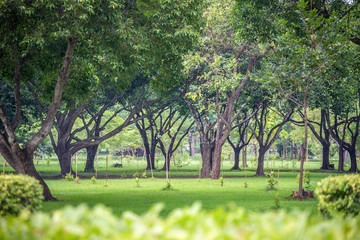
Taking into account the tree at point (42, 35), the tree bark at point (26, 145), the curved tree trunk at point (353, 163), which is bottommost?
the curved tree trunk at point (353, 163)

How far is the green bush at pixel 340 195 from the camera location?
21.7 ft

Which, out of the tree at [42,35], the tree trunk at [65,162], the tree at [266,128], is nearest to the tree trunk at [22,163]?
the tree at [42,35]

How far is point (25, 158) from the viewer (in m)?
13.2

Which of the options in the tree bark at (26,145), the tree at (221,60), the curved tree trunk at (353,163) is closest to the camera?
the tree bark at (26,145)

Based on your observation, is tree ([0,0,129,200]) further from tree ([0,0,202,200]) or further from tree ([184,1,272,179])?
tree ([184,1,272,179])

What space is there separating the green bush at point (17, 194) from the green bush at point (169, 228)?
377 centimetres

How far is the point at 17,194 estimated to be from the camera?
658 centimetres

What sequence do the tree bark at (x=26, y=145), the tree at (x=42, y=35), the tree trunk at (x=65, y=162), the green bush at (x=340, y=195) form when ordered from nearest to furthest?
the green bush at (x=340, y=195) → the tree at (x=42, y=35) → the tree bark at (x=26, y=145) → the tree trunk at (x=65, y=162)

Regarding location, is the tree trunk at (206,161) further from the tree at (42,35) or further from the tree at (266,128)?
the tree at (42,35)

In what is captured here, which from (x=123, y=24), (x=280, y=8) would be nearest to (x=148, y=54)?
(x=123, y=24)

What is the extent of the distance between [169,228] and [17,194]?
15.4 feet

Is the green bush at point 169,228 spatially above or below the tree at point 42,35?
below

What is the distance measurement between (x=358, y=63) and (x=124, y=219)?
12.9 metres

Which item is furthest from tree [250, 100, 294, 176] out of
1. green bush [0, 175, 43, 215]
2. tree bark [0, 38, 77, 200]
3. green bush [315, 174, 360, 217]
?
green bush [0, 175, 43, 215]
